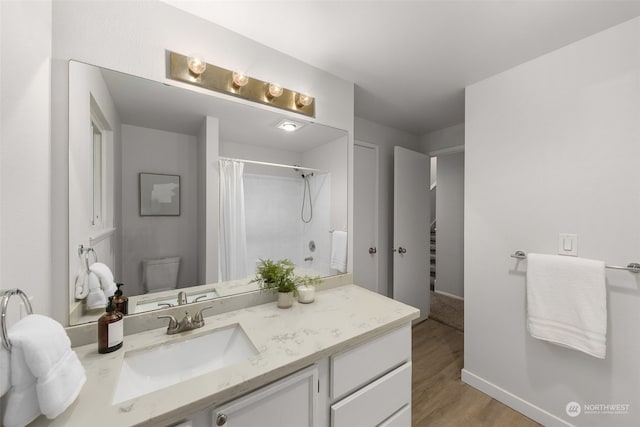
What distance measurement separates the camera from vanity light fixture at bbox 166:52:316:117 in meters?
1.18

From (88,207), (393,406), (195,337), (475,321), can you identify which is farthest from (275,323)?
(475,321)

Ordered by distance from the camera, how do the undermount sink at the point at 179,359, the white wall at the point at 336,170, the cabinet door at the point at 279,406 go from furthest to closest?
the white wall at the point at 336,170
the undermount sink at the point at 179,359
the cabinet door at the point at 279,406

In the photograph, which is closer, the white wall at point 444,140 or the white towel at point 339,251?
the white towel at point 339,251

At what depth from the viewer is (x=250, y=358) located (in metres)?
0.87

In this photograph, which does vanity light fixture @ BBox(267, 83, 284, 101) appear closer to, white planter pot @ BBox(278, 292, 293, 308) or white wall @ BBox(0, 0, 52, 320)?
white wall @ BBox(0, 0, 52, 320)

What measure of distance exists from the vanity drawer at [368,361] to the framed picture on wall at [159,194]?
0.99 meters

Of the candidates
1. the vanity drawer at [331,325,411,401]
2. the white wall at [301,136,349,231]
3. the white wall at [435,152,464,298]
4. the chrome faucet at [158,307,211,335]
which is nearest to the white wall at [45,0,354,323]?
the chrome faucet at [158,307,211,335]

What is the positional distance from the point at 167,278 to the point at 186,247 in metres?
0.17

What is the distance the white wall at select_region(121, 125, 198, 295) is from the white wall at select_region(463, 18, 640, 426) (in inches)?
76.1

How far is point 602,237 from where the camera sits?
4.42 feet

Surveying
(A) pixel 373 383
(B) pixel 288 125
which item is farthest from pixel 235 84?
(A) pixel 373 383

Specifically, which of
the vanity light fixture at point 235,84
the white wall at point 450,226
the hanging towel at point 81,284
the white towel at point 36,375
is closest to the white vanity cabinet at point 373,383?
the white towel at point 36,375

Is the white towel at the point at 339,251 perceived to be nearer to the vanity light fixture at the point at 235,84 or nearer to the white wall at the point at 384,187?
the vanity light fixture at the point at 235,84

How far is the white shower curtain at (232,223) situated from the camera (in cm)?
130
